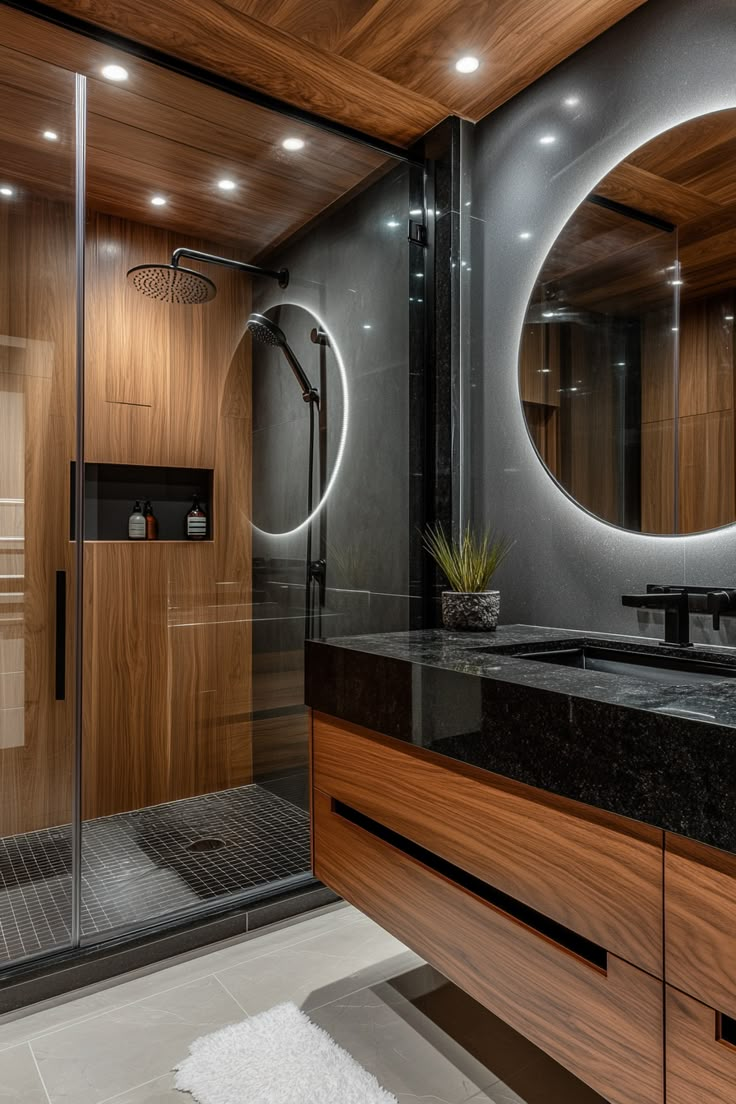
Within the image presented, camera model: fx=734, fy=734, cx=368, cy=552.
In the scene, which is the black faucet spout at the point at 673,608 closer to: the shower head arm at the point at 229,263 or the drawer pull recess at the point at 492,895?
the drawer pull recess at the point at 492,895

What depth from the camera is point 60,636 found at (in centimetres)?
189

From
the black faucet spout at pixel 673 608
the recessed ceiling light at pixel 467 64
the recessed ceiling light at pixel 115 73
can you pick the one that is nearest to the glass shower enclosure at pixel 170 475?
the recessed ceiling light at pixel 115 73

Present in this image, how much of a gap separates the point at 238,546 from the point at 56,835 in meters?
0.90

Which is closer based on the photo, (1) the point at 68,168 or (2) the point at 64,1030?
(2) the point at 64,1030

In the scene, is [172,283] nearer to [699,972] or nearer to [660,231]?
[660,231]

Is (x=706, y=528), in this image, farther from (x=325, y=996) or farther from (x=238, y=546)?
(x=325, y=996)

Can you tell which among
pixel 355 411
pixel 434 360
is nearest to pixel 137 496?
pixel 355 411

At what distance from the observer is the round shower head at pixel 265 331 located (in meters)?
2.19

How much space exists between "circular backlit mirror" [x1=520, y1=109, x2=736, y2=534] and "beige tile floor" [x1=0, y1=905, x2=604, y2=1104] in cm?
124

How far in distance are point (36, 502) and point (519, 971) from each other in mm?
1516

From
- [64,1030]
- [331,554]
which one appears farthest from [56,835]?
[331,554]

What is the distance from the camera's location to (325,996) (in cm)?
178

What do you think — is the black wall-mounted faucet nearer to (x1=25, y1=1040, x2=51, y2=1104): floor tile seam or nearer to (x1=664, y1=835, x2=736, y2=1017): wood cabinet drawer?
(x1=664, y1=835, x2=736, y2=1017): wood cabinet drawer

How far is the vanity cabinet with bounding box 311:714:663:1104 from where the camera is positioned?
1.02 meters
